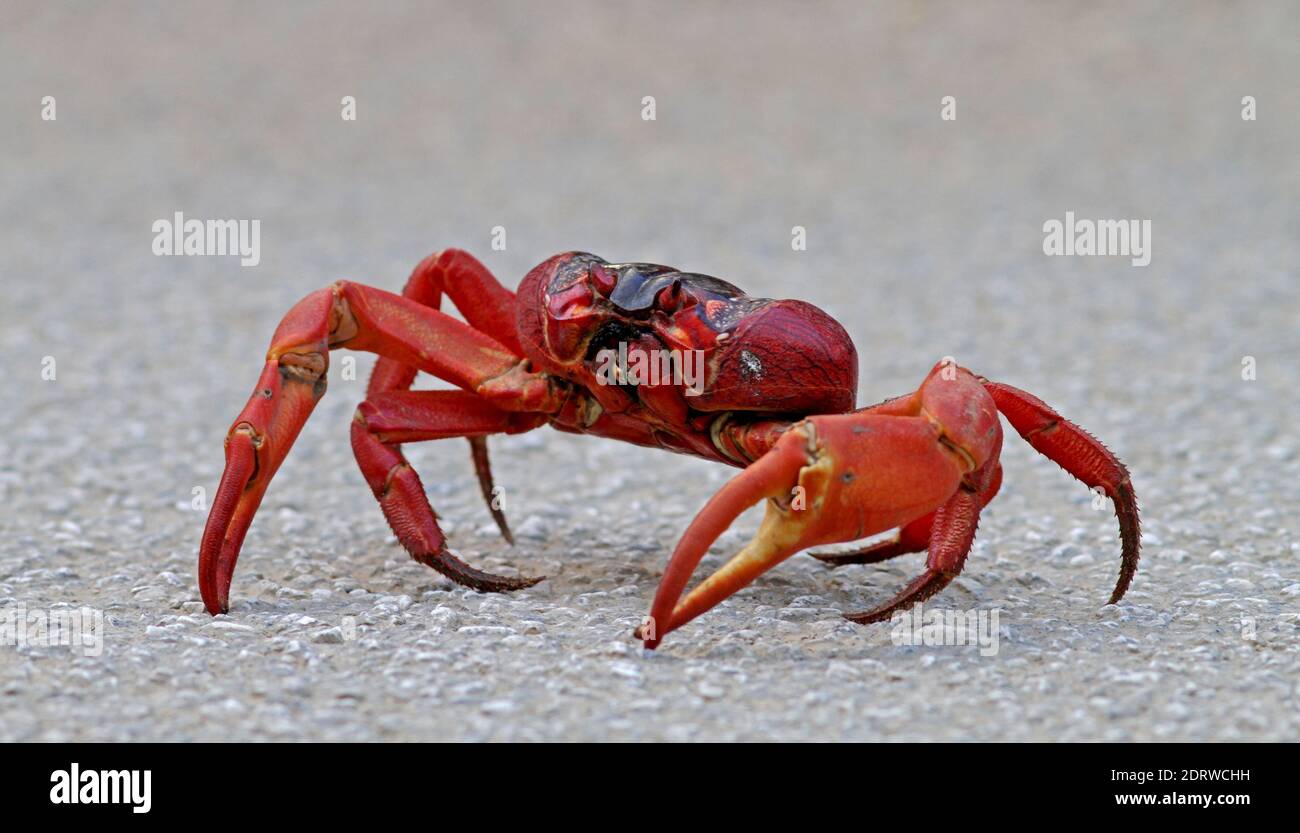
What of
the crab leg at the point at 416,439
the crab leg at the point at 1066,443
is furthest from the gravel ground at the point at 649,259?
the crab leg at the point at 1066,443

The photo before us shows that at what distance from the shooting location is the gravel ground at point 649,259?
5.61 meters

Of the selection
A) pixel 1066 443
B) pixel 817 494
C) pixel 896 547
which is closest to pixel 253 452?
pixel 817 494

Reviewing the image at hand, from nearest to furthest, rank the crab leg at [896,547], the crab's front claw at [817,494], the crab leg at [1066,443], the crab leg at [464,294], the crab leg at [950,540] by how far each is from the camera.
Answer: the crab's front claw at [817,494]
the crab leg at [950,540]
the crab leg at [1066,443]
the crab leg at [896,547]
the crab leg at [464,294]

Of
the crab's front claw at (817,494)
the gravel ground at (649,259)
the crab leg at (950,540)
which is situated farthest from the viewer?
the crab leg at (950,540)

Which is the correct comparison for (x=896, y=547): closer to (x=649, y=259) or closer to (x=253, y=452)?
(x=253, y=452)

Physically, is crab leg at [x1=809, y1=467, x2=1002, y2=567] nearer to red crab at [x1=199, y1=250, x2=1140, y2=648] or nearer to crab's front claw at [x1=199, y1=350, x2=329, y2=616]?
red crab at [x1=199, y1=250, x2=1140, y2=648]

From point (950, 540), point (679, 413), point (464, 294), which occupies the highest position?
point (464, 294)

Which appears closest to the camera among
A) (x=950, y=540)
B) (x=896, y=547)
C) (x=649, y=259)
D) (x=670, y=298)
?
(x=950, y=540)

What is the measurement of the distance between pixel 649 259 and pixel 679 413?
10.4 m

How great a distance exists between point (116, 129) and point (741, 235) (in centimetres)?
991

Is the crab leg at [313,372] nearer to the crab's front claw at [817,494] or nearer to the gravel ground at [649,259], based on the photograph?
the gravel ground at [649,259]

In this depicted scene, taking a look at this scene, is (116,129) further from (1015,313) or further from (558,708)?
(558,708)

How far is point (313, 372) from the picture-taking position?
6613 mm

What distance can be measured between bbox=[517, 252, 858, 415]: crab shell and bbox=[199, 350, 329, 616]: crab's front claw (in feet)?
3.54
